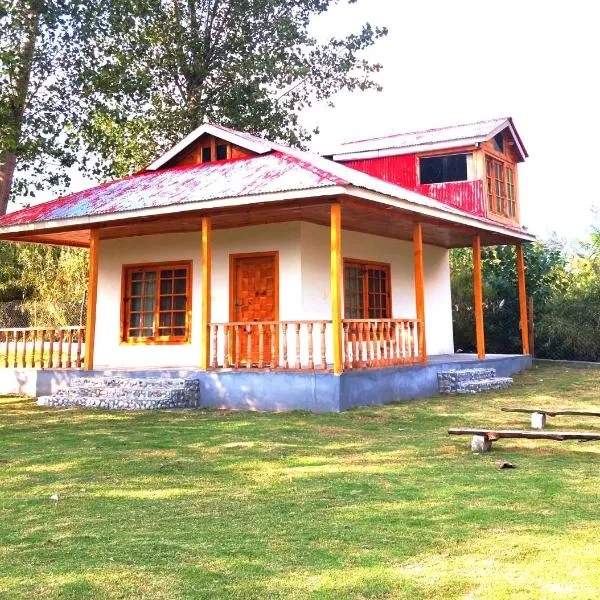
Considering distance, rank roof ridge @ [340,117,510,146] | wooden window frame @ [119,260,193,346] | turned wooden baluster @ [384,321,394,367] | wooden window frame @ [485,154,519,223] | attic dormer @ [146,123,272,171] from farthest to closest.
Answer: roof ridge @ [340,117,510,146] < wooden window frame @ [485,154,519,223] < wooden window frame @ [119,260,193,346] < attic dormer @ [146,123,272,171] < turned wooden baluster @ [384,321,394,367]

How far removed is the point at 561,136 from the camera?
237 feet

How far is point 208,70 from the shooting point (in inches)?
914

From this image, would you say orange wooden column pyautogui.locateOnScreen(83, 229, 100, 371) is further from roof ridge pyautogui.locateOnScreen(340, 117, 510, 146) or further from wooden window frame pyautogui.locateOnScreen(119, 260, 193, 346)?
roof ridge pyautogui.locateOnScreen(340, 117, 510, 146)

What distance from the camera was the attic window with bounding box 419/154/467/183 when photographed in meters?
17.1

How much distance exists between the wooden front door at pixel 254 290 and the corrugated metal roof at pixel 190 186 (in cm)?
174

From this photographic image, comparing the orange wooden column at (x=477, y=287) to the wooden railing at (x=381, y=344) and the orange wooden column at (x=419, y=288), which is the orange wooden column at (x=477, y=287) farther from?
the orange wooden column at (x=419, y=288)

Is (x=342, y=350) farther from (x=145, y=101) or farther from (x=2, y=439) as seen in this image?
(x=145, y=101)

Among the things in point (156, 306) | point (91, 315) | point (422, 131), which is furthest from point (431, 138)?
point (91, 315)

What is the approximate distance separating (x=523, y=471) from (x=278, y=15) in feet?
69.5

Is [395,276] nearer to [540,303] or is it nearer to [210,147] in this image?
[210,147]

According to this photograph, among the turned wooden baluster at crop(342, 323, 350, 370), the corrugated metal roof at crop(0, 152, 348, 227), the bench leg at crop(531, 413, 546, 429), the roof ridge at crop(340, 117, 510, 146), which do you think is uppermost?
the roof ridge at crop(340, 117, 510, 146)

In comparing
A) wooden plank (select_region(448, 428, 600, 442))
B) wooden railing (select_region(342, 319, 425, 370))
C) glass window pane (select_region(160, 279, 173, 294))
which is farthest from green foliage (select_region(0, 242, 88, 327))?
wooden plank (select_region(448, 428, 600, 442))

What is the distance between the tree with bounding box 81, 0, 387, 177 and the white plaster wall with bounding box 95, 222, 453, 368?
8.63 meters

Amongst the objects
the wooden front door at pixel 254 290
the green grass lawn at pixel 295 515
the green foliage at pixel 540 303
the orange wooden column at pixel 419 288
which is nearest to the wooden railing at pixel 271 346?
the wooden front door at pixel 254 290
